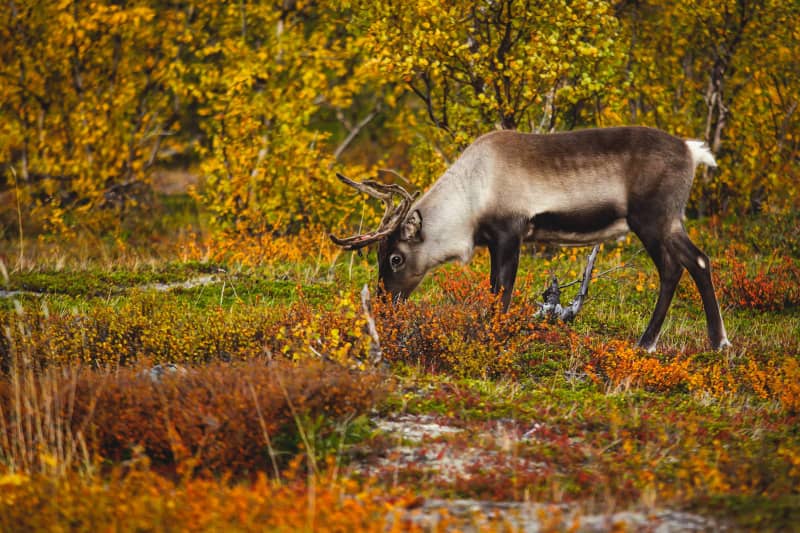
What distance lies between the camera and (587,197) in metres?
8.89

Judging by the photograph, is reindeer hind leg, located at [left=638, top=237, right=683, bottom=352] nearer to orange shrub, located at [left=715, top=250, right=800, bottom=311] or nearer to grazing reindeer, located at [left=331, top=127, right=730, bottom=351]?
grazing reindeer, located at [left=331, top=127, right=730, bottom=351]

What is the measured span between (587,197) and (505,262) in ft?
3.38

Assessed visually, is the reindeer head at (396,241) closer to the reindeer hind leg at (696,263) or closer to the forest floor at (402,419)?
the forest floor at (402,419)

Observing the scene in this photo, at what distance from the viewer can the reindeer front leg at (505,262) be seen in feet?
29.2

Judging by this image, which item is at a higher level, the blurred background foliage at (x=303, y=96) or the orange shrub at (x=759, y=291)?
the blurred background foliage at (x=303, y=96)

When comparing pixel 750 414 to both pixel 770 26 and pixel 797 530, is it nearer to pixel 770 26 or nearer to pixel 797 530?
pixel 797 530

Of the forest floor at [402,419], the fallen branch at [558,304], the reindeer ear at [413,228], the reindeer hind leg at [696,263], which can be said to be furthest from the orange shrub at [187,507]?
the fallen branch at [558,304]

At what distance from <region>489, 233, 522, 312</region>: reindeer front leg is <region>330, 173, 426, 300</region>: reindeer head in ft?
2.85

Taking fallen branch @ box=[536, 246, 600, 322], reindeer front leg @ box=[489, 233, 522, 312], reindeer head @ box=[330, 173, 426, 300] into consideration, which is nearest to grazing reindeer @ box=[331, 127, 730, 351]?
reindeer front leg @ box=[489, 233, 522, 312]

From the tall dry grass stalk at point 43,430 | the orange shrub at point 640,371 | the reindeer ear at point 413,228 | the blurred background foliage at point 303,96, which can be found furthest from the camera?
the blurred background foliage at point 303,96

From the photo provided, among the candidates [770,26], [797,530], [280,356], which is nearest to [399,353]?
[280,356]

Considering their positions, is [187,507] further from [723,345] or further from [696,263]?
[723,345]

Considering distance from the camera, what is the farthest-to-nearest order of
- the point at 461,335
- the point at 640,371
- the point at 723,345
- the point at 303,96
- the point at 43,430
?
the point at 303,96 → the point at 723,345 → the point at 461,335 → the point at 640,371 → the point at 43,430

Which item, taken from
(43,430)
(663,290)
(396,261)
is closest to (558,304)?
(663,290)
